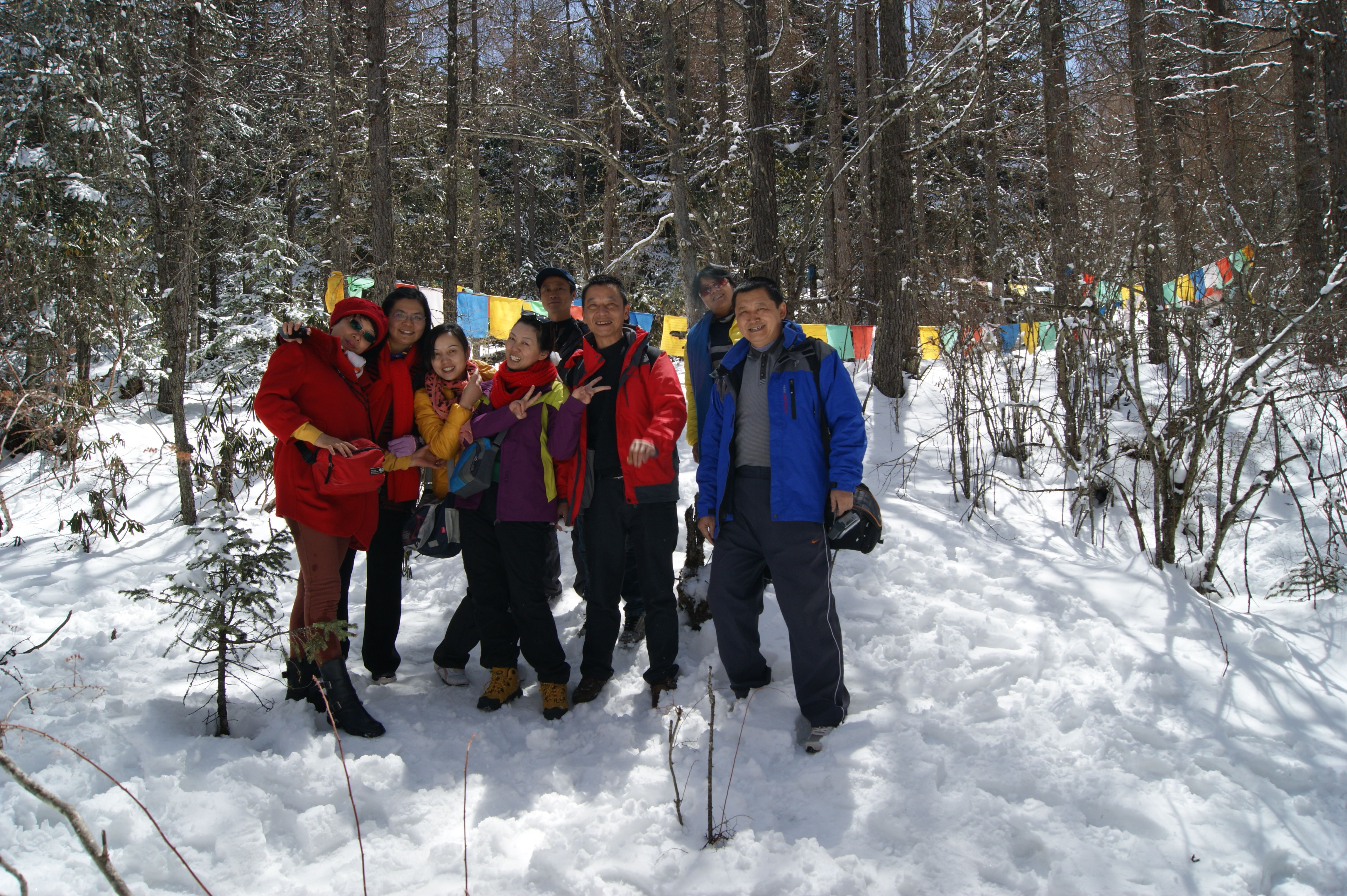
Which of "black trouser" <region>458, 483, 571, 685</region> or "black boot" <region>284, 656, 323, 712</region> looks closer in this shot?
"black boot" <region>284, 656, 323, 712</region>

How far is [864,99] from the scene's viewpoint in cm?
1018

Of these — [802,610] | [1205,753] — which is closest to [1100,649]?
[1205,753]

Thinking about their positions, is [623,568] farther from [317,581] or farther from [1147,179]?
[1147,179]

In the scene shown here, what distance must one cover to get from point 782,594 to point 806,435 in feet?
2.16

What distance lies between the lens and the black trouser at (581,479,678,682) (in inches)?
134

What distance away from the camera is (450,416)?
340 centimetres

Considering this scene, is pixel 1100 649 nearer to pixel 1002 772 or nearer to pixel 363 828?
pixel 1002 772

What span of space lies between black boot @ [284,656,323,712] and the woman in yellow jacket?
64cm

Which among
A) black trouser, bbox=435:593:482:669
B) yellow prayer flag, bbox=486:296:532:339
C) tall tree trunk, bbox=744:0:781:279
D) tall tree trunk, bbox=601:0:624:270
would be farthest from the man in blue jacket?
yellow prayer flag, bbox=486:296:532:339

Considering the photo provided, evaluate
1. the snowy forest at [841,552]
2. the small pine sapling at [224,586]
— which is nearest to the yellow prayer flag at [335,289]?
the snowy forest at [841,552]

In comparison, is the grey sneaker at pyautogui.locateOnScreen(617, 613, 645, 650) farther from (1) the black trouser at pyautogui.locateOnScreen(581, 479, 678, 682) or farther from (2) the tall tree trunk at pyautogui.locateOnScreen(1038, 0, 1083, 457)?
(2) the tall tree trunk at pyautogui.locateOnScreen(1038, 0, 1083, 457)

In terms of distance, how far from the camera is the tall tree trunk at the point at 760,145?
5621 mm

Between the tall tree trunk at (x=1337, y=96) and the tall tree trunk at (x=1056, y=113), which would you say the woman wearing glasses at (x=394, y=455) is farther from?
the tall tree trunk at (x=1337, y=96)

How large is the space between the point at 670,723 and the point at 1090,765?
145 cm
